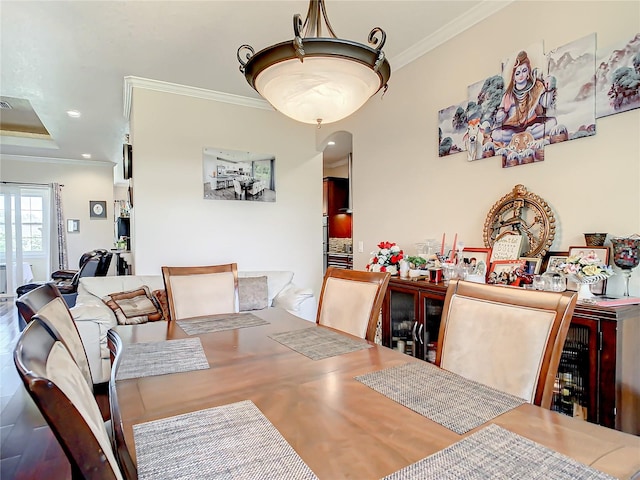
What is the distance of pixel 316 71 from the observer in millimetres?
1452

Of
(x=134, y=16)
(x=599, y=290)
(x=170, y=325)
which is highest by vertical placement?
(x=134, y=16)

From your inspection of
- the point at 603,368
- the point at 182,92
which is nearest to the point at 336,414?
the point at 603,368

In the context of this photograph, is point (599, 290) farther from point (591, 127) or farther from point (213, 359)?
point (213, 359)

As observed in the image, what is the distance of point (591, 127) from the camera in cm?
190

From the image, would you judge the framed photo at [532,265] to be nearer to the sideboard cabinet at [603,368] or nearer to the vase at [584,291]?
the vase at [584,291]

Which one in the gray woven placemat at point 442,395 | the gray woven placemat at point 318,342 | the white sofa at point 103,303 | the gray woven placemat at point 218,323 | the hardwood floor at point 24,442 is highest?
the gray woven placemat at point 442,395

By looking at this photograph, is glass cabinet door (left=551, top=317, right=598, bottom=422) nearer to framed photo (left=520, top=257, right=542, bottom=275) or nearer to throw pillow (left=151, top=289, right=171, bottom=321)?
framed photo (left=520, top=257, right=542, bottom=275)

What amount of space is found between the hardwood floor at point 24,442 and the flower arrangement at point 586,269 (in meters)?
2.41

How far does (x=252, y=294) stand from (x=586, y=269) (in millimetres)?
2818

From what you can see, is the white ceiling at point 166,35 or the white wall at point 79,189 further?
the white wall at point 79,189

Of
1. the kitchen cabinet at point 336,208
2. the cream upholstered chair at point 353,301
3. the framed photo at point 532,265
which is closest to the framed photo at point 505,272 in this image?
the framed photo at point 532,265

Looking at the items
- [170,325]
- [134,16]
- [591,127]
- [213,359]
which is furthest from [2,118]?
[591,127]

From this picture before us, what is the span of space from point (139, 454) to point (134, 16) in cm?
282

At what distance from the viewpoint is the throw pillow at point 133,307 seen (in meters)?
2.99
